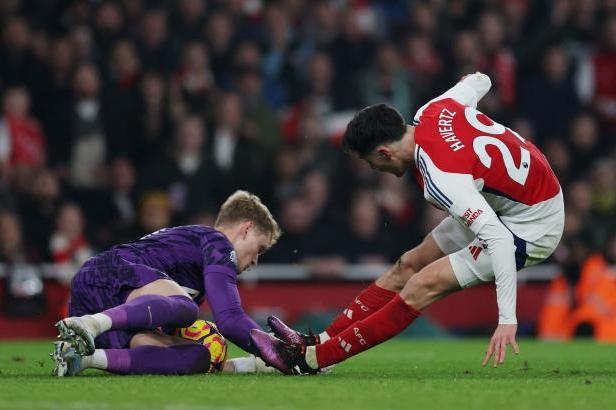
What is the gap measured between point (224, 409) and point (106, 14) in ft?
29.4

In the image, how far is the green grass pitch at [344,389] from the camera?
574 centimetres

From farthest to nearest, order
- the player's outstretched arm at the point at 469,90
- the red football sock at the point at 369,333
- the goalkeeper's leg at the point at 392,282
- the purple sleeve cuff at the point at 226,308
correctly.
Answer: the goalkeeper's leg at the point at 392,282 < the player's outstretched arm at the point at 469,90 < the red football sock at the point at 369,333 < the purple sleeve cuff at the point at 226,308

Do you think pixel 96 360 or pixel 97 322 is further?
pixel 96 360

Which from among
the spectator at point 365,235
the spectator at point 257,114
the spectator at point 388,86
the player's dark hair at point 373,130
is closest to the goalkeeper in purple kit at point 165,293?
the player's dark hair at point 373,130

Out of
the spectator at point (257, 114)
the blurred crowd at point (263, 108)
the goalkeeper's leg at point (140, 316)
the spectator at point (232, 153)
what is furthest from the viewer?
the spectator at point (257, 114)

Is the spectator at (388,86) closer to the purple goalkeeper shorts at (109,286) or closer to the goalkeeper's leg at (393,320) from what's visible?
the goalkeeper's leg at (393,320)

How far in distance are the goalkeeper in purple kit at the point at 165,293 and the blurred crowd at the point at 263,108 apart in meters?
4.98

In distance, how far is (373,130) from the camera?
7.36 metres

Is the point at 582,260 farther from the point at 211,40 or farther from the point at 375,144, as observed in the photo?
the point at 375,144

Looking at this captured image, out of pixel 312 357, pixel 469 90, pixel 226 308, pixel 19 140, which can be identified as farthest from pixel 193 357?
pixel 19 140

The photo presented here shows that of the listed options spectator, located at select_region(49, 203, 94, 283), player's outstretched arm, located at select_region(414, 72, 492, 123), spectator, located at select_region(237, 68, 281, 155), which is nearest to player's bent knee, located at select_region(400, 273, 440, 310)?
player's outstretched arm, located at select_region(414, 72, 492, 123)

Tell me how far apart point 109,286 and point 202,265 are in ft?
1.72

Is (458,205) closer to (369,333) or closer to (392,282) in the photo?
(369,333)

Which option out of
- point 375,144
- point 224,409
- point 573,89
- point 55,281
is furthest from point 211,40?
point 224,409
